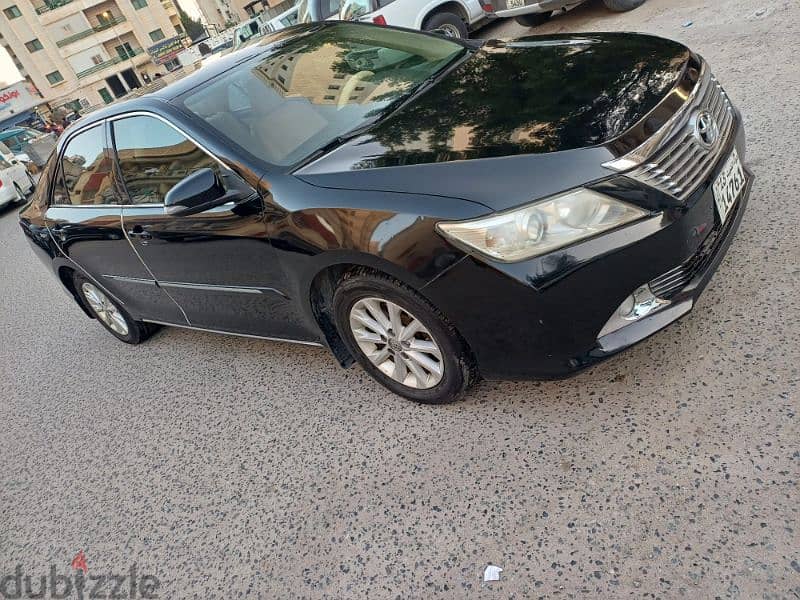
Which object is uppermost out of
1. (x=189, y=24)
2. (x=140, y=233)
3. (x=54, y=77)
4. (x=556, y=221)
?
(x=54, y=77)

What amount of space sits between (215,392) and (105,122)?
68.8 inches

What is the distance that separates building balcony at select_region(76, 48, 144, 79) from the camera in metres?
53.9

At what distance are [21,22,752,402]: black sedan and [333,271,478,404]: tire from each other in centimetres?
1

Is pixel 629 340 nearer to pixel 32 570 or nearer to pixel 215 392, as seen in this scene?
pixel 215 392

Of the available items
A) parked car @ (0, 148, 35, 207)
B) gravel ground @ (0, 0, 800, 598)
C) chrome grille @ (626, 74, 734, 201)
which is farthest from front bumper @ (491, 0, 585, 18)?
parked car @ (0, 148, 35, 207)

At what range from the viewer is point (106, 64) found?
178 feet

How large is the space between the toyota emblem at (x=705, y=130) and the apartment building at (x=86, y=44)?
56139 millimetres

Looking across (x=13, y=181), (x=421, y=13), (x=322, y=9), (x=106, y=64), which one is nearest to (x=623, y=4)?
(x=421, y=13)

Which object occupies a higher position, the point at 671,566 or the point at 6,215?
the point at 6,215

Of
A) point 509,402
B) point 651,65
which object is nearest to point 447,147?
point 651,65

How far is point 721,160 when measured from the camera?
224 centimetres

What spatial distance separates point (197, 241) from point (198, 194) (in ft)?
1.60

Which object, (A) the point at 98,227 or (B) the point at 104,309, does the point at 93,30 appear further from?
(A) the point at 98,227

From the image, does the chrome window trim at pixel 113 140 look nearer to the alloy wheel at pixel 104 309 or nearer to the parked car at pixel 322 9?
the alloy wheel at pixel 104 309
